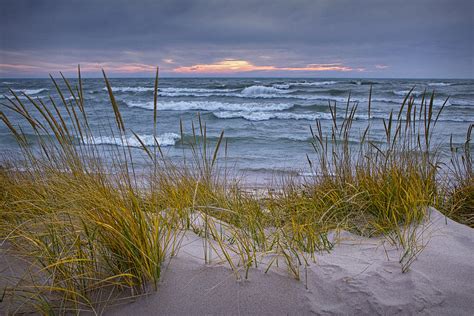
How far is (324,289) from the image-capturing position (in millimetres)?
1802

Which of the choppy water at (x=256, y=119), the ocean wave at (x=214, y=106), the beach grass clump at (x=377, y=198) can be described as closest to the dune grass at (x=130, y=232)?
the beach grass clump at (x=377, y=198)

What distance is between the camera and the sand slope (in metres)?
1.73

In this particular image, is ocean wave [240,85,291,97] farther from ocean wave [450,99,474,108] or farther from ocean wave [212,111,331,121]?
ocean wave [450,99,474,108]

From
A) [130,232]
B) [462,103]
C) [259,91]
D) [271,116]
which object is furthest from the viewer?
[259,91]

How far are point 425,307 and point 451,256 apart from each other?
493 mm

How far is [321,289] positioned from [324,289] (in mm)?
15

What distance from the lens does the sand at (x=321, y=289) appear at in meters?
1.73

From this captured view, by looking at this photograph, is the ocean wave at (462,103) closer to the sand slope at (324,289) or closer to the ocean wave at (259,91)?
the ocean wave at (259,91)

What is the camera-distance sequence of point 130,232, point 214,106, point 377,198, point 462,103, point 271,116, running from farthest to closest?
1. point 214,106
2. point 462,103
3. point 271,116
4. point 377,198
5. point 130,232

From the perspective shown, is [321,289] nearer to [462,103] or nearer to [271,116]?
[271,116]

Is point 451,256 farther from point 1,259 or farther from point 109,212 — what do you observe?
point 1,259

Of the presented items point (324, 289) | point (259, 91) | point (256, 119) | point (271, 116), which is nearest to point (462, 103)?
point (271, 116)

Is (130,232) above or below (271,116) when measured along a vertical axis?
above

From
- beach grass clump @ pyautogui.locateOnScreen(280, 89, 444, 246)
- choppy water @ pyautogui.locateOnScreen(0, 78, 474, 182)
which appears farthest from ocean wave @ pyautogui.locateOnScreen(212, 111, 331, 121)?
beach grass clump @ pyautogui.locateOnScreen(280, 89, 444, 246)
